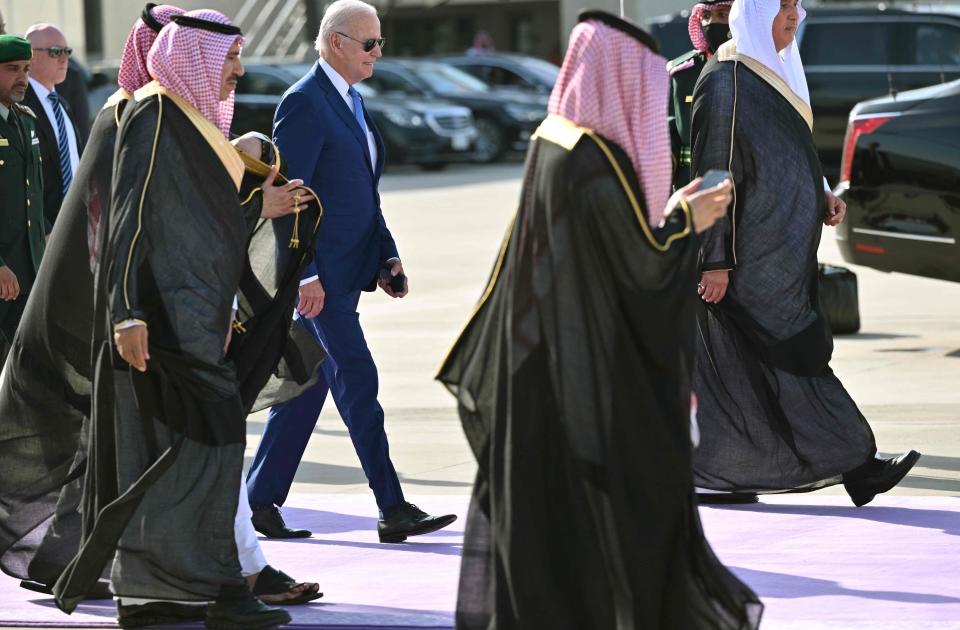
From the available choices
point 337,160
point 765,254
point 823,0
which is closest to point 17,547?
point 337,160

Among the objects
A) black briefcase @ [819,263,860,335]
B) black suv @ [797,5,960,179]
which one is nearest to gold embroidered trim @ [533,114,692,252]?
black briefcase @ [819,263,860,335]

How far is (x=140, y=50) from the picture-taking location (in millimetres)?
5934

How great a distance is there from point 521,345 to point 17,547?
2.22 m

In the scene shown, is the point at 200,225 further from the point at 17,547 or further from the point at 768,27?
the point at 768,27

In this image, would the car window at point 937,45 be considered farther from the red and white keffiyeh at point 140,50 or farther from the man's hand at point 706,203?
the man's hand at point 706,203

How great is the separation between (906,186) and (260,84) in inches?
689

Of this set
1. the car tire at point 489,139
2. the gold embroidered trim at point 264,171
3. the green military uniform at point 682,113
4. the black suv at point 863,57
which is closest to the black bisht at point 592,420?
the gold embroidered trim at point 264,171

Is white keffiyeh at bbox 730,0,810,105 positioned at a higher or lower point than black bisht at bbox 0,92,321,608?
higher

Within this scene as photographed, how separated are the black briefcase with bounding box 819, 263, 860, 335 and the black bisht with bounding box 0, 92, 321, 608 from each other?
6.03 m

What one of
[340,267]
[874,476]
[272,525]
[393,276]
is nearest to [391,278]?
[393,276]

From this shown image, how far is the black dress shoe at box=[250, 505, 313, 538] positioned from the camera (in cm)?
718

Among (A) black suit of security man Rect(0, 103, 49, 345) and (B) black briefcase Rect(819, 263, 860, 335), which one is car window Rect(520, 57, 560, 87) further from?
(A) black suit of security man Rect(0, 103, 49, 345)

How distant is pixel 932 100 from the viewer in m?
11.5

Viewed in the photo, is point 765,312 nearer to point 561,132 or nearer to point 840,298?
point 561,132
